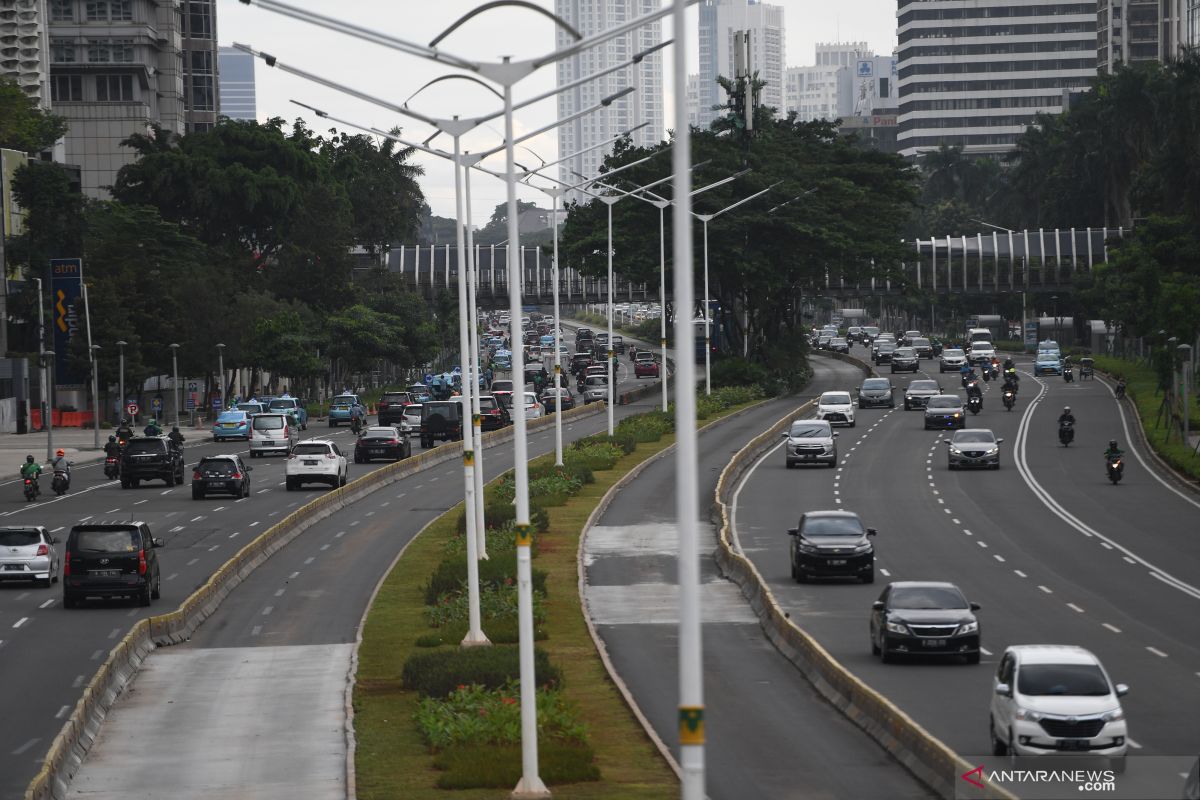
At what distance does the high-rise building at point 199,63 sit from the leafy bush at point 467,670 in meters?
165

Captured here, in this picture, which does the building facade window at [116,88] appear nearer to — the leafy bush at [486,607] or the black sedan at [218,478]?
the black sedan at [218,478]

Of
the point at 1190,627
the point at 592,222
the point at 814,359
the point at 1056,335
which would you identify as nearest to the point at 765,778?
the point at 1190,627

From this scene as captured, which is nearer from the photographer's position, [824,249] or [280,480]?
[280,480]

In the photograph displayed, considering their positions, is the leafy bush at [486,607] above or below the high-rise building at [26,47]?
below

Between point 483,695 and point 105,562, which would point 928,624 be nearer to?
point 483,695

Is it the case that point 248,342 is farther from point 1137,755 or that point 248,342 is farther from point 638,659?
point 1137,755

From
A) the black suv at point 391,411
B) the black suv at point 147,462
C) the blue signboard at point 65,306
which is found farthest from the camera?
the blue signboard at point 65,306

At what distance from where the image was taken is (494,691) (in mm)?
27406

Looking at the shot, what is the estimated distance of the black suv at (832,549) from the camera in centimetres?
4216

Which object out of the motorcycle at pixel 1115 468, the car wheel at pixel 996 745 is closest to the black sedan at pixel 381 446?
the motorcycle at pixel 1115 468

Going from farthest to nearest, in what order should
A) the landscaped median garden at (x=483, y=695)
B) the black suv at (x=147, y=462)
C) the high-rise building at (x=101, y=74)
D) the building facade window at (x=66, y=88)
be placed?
the building facade window at (x=66, y=88), the high-rise building at (x=101, y=74), the black suv at (x=147, y=462), the landscaped median garden at (x=483, y=695)

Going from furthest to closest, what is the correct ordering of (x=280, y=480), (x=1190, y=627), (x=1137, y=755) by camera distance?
1. (x=280, y=480)
2. (x=1190, y=627)
3. (x=1137, y=755)

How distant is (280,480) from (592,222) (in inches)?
1888

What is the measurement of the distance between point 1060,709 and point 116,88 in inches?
6201
